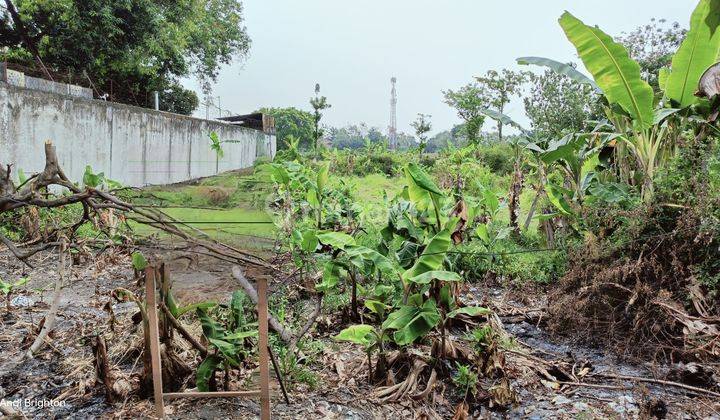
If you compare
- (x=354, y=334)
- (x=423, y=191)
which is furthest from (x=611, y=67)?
(x=354, y=334)

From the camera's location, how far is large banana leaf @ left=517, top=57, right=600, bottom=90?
496 cm

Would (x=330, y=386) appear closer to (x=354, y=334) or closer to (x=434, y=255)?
(x=354, y=334)

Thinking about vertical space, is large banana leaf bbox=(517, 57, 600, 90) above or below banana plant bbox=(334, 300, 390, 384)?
above

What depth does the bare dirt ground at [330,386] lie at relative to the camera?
8.36 feet

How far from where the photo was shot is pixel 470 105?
2039cm

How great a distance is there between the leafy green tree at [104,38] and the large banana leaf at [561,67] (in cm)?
1168

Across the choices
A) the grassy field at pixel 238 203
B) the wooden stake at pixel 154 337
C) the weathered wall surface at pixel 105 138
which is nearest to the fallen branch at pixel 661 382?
the wooden stake at pixel 154 337

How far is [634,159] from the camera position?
485 cm

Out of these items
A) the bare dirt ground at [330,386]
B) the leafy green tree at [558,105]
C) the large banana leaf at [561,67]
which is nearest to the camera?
the bare dirt ground at [330,386]

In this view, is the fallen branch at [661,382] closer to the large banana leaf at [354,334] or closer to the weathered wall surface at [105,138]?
the large banana leaf at [354,334]

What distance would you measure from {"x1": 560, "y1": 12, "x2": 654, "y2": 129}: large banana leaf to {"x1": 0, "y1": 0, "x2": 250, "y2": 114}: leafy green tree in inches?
490

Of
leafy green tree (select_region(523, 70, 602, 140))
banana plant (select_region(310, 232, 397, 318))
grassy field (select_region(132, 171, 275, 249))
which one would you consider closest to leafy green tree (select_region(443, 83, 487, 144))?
leafy green tree (select_region(523, 70, 602, 140))

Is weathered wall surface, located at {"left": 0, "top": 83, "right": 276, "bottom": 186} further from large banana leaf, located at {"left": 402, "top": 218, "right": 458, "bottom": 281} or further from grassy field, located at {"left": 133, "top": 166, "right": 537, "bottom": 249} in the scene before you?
large banana leaf, located at {"left": 402, "top": 218, "right": 458, "bottom": 281}

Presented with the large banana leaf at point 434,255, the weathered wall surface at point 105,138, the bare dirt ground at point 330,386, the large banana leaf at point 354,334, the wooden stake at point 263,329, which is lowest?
the bare dirt ground at point 330,386
